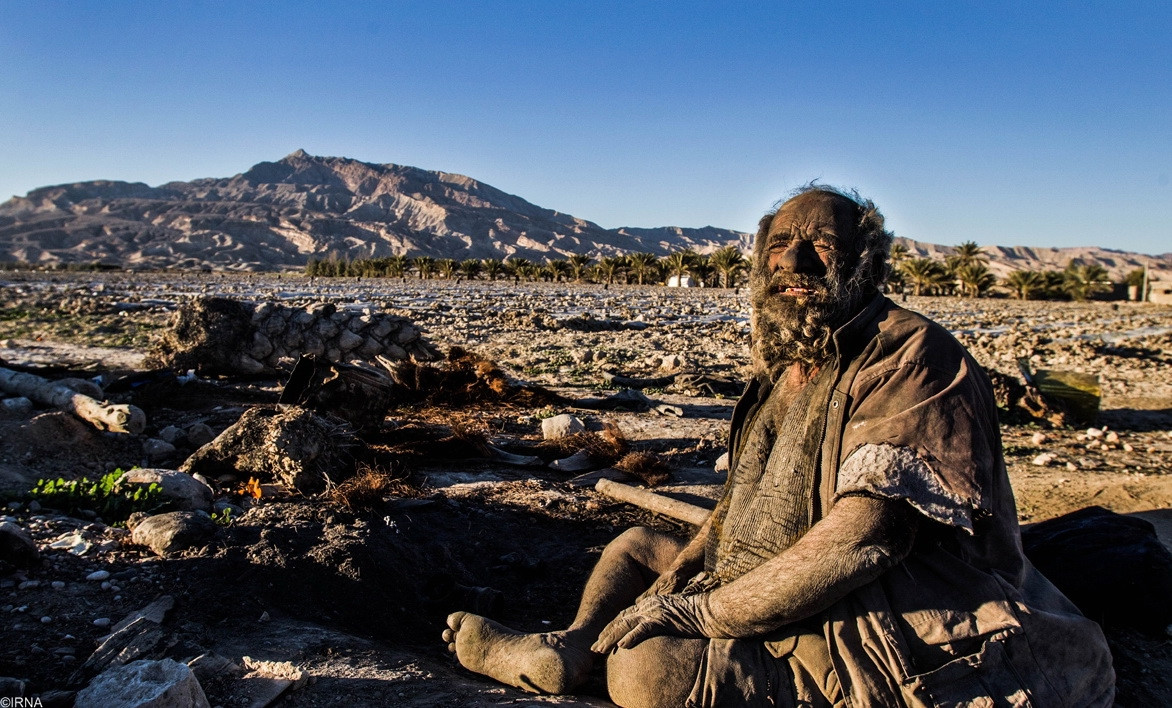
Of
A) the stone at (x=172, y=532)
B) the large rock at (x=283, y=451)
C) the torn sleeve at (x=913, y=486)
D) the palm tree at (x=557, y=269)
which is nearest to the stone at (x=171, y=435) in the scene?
the large rock at (x=283, y=451)

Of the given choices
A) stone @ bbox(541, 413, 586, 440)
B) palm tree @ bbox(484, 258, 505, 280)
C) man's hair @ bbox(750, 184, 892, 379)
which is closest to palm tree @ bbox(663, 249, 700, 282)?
palm tree @ bbox(484, 258, 505, 280)

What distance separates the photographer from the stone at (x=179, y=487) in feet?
15.3

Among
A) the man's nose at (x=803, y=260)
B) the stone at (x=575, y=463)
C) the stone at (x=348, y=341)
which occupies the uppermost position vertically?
the man's nose at (x=803, y=260)

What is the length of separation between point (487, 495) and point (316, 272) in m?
67.9

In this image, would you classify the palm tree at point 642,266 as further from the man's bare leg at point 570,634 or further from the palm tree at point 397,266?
the man's bare leg at point 570,634

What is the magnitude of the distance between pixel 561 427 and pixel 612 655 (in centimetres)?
455

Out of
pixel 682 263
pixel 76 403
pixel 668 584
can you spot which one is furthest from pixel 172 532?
pixel 682 263

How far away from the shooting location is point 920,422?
7.09 ft

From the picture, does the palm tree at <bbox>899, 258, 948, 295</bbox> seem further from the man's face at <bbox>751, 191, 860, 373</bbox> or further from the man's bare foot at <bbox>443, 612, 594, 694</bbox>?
the man's bare foot at <bbox>443, 612, 594, 694</bbox>

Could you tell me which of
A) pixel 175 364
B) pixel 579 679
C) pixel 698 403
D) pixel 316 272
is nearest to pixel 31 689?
pixel 579 679

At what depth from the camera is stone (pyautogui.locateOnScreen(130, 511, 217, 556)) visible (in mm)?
3816

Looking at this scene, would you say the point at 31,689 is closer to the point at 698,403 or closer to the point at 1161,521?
the point at 1161,521

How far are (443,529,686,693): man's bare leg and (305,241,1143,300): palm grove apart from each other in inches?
1589

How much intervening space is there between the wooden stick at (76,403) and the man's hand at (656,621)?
17.2 feet
